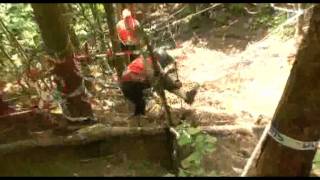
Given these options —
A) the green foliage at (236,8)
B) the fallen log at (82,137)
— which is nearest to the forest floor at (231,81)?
the green foliage at (236,8)

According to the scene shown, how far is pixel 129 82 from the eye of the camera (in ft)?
22.0

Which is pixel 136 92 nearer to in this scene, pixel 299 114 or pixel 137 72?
pixel 137 72

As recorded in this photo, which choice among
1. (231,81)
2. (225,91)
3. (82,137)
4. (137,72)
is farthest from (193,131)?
(231,81)

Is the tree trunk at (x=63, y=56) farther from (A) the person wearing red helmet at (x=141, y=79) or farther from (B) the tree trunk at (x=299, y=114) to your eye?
(B) the tree trunk at (x=299, y=114)

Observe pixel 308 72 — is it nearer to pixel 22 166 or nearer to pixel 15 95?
pixel 22 166

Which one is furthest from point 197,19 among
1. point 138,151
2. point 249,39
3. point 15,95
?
point 138,151

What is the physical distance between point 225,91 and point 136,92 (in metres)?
3.61

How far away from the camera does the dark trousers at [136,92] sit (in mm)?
6727

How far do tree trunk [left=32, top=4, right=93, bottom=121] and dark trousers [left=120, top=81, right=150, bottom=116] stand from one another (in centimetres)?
60

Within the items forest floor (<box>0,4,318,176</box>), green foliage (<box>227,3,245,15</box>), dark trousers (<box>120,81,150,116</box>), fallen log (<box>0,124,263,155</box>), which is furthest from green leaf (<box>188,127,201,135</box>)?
green foliage (<box>227,3,245,15</box>)

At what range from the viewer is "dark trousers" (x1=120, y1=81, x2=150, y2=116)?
265 inches

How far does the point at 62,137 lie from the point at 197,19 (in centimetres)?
973

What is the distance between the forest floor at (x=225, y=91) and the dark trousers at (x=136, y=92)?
229 mm

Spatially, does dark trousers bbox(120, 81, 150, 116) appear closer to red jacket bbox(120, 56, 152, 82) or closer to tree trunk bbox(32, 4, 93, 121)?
red jacket bbox(120, 56, 152, 82)
